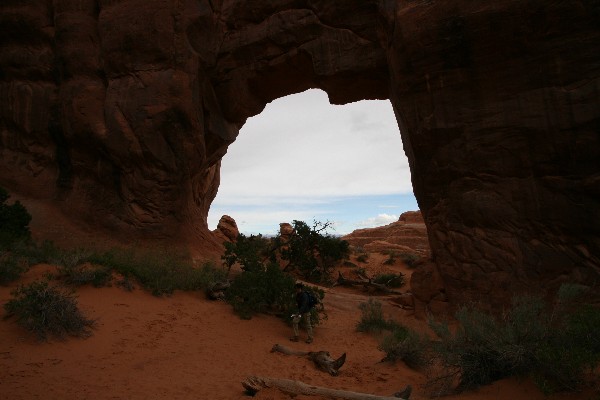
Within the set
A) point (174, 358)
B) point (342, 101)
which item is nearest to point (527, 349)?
point (174, 358)

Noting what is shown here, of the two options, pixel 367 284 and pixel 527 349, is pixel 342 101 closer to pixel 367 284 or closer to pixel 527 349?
pixel 367 284

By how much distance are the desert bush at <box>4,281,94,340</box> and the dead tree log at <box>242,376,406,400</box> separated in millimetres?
3367

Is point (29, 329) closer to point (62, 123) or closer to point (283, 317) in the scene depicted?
point (283, 317)

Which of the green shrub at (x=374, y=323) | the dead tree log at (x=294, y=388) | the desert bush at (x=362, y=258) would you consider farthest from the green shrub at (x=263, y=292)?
the desert bush at (x=362, y=258)

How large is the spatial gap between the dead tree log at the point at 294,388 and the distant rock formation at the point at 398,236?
24.2 metres

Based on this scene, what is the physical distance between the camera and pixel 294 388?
5426 millimetres

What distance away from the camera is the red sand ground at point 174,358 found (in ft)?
17.0

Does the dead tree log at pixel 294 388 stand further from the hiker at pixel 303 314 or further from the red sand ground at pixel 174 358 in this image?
the hiker at pixel 303 314

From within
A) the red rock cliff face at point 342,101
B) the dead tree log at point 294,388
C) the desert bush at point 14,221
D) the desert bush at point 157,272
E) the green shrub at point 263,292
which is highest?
the red rock cliff face at point 342,101

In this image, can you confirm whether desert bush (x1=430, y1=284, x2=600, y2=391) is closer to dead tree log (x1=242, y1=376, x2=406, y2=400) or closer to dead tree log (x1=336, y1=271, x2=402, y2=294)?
dead tree log (x1=242, y1=376, x2=406, y2=400)

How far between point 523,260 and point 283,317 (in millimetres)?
6004

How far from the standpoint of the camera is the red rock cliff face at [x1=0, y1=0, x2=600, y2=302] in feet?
29.3

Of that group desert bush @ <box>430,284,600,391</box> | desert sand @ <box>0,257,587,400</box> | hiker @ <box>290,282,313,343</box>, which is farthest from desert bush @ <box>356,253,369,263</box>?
A: desert bush @ <box>430,284,600,391</box>

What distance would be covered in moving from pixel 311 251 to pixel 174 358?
42.0ft
